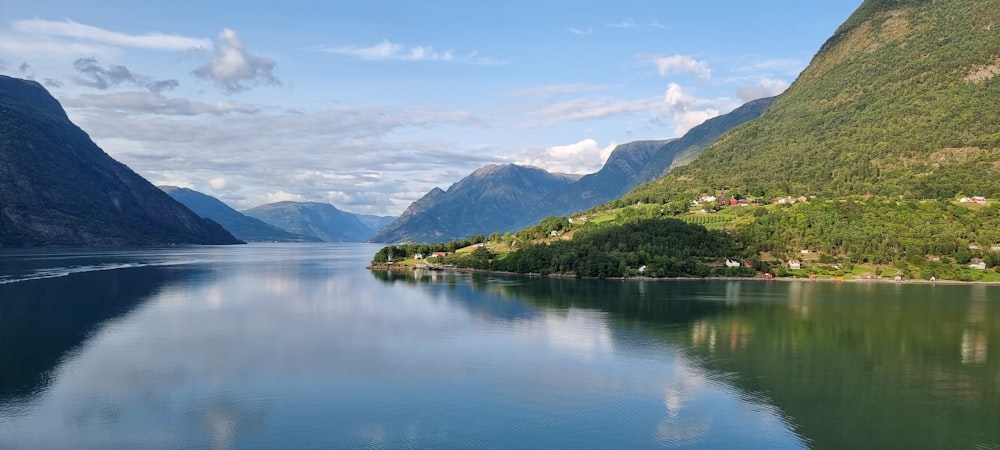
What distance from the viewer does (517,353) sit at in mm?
52938

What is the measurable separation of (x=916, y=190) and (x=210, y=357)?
143137 mm

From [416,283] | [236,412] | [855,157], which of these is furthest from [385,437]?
[855,157]

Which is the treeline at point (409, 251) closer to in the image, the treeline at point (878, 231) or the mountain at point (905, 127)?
the mountain at point (905, 127)

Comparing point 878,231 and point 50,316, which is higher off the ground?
point 878,231

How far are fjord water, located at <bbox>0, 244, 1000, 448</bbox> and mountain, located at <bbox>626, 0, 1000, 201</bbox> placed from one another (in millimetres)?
68323

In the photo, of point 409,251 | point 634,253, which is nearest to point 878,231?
point 634,253

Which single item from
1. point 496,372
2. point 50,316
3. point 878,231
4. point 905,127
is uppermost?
point 905,127

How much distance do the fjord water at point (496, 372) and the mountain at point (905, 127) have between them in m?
68.3

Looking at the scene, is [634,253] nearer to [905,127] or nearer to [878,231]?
[878,231]

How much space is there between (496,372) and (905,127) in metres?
158

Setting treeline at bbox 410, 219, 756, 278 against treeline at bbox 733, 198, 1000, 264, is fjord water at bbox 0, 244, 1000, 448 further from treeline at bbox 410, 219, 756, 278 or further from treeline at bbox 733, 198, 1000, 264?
treeline at bbox 410, 219, 756, 278

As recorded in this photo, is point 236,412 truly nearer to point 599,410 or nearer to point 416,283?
point 599,410

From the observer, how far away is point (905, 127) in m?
163

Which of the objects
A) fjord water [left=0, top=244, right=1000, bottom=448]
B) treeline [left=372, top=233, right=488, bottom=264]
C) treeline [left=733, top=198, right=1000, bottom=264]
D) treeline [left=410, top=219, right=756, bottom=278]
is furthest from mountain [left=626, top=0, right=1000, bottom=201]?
fjord water [left=0, top=244, right=1000, bottom=448]
